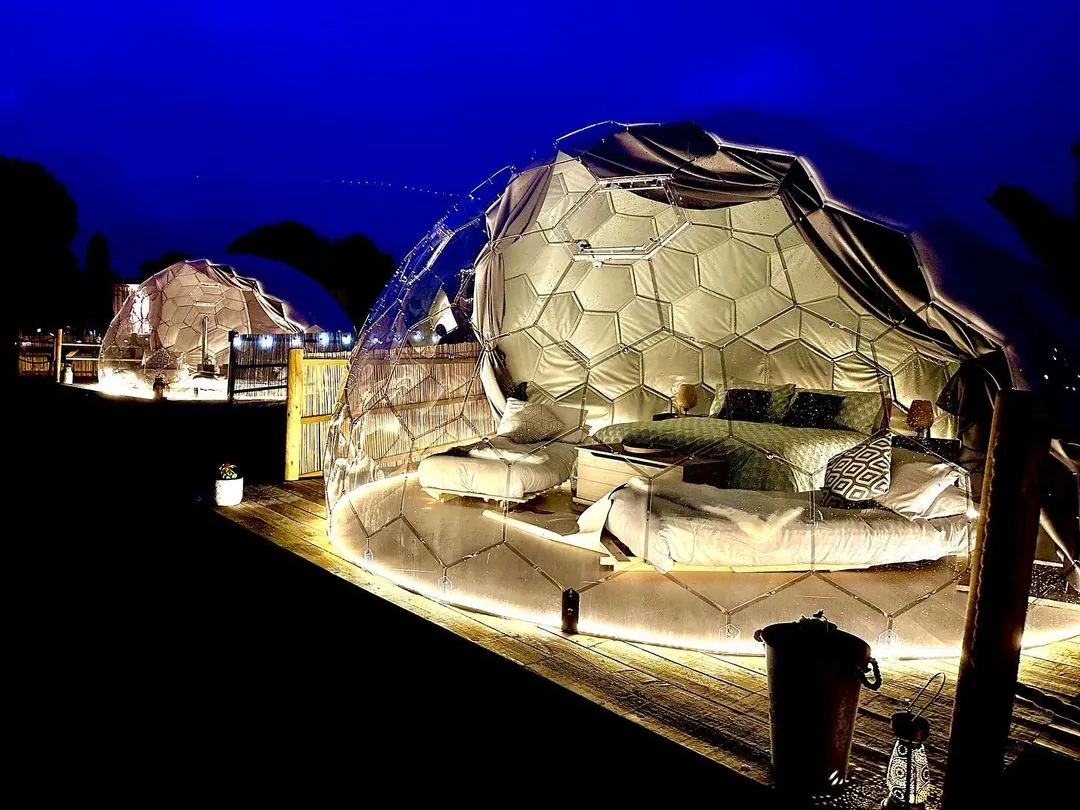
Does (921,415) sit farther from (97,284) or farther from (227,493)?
(97,284)

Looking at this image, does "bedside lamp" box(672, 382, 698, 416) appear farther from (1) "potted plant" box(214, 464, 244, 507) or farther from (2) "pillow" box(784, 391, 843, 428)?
(1) "potted plant" box(214, 464, 244, 507)

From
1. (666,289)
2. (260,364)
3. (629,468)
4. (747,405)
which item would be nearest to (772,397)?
(747,405)

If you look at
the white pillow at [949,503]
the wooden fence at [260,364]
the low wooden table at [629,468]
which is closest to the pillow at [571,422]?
the low wooden table at [629,468]

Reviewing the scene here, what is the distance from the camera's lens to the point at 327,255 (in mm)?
38562

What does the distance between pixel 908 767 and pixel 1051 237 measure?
2.70m

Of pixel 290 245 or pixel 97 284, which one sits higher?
pixel 290 245

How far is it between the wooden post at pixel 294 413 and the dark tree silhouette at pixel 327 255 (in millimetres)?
31152

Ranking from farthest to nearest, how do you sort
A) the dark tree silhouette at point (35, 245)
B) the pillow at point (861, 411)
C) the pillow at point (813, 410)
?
the dark tree silhouette at point (35, 245) < the pillow at point (813, 410) < the pillow at point (861, 411)

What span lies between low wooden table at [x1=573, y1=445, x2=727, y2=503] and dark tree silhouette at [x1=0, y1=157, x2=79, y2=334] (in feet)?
88.6

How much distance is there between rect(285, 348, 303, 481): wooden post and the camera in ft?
19.5

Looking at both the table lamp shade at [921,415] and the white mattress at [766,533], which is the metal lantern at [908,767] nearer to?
Result: the white mattress at [766,533]

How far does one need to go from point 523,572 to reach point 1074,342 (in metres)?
2.82

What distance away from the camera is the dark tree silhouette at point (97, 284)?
27859mm

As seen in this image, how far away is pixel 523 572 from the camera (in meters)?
3.78
